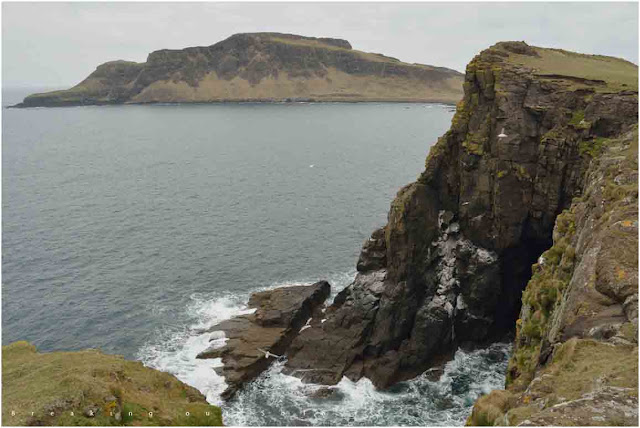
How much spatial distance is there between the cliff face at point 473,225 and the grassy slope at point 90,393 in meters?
17.2

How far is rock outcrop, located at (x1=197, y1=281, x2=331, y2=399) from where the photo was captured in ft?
157

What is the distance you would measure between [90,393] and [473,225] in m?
38.3

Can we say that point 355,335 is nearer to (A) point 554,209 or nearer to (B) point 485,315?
(B) point 485,315

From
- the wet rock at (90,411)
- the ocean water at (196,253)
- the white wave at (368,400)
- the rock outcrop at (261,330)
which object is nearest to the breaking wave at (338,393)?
the white wave at (368,400)

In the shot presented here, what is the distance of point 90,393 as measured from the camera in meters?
26.5

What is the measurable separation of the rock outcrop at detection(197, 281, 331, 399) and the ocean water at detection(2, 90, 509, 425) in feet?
4.45

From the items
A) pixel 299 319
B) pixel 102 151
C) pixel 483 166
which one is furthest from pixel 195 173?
pixel 483 166

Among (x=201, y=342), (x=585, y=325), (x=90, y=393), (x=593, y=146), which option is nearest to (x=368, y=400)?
(x=201, y=342)

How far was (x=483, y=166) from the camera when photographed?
5025 centimetres

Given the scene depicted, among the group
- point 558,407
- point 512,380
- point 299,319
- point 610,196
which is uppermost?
point 610,196

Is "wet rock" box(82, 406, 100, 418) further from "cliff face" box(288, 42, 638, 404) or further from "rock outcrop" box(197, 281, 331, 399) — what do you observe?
"cliff face" box(288, 42, 638, 404)

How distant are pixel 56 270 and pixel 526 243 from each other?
58139mm

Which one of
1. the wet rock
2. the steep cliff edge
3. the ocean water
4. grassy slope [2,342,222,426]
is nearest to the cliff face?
the ocean water

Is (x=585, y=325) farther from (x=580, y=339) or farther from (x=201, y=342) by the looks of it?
(x=201, y=342)
